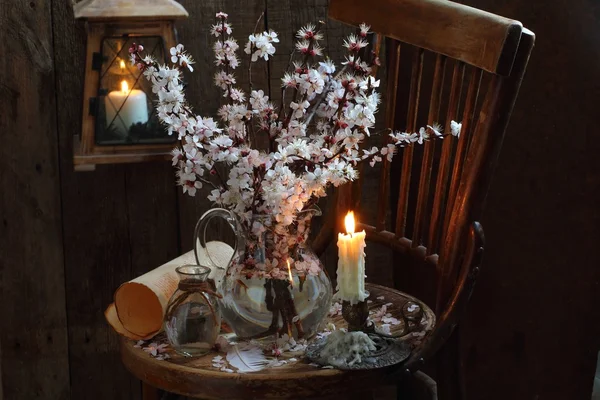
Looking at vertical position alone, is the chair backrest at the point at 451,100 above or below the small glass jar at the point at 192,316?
above

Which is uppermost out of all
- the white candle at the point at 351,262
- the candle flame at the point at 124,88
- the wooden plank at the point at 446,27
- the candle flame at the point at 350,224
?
the wooden plank at the point at 446,27

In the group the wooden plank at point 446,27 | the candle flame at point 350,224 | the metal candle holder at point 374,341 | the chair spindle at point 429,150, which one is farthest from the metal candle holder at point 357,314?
the wooden plank at point 446,27

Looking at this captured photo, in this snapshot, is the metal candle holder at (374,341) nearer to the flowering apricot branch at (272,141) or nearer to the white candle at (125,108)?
the flowering apricot branch at (272,141)

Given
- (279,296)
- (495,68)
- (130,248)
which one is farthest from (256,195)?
(130,248)

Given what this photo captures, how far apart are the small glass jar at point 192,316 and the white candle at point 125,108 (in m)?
0.43

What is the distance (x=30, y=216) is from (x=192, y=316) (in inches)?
25.3

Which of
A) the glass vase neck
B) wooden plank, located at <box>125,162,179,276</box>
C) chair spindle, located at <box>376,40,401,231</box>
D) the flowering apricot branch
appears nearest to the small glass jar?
the glass vase neck

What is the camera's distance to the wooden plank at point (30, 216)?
5.25ft

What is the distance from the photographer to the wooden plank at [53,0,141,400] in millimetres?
1627

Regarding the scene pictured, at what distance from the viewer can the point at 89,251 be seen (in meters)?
1.69

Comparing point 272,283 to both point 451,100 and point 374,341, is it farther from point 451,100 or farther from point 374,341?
point 451,100

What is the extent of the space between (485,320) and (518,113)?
45 centimetres

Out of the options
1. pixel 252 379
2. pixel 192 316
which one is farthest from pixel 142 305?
pixel 252 379

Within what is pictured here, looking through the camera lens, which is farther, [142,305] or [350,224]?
[142,305]
